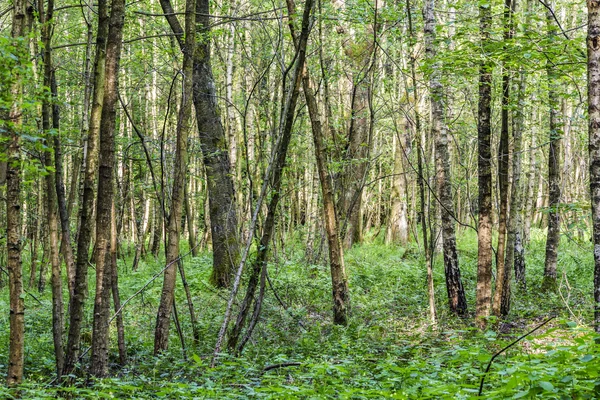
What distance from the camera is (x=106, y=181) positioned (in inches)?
218

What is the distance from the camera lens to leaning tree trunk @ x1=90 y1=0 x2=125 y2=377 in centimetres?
552

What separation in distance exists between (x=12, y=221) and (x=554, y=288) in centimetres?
1041

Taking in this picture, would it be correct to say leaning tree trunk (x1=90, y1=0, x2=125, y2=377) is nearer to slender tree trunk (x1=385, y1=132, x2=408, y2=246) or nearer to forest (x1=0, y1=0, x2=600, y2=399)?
forest (x1=0, y1=0, x2=600, y2=399)

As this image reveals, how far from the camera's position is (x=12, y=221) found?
5699mm

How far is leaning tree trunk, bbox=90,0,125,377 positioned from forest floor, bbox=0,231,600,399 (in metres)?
0.53

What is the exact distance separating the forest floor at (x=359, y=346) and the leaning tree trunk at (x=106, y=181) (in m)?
0.53

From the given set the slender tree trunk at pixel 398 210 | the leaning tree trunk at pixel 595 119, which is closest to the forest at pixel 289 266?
the leaning tree trunk at pixel 595 119

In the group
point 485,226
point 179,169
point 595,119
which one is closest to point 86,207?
point 179,169

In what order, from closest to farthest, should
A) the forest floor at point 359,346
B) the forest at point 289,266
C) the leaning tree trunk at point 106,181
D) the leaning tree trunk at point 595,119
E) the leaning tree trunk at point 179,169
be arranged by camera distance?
1. the forest floor at point 359,346
2. the forest at point 289,266
3. the leaning tree trunk at point 595,119
4. the leaning tree trunk at point 106,181
5. the leaning tree trunk at point 179,169

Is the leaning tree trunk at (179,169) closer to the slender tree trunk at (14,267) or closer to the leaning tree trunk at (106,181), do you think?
the leaning tree trunk at (106,181)

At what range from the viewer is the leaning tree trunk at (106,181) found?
5523mm

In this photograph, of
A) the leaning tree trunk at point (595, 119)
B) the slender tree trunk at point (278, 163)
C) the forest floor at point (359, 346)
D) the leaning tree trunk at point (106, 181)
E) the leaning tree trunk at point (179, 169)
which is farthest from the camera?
the slender tree trunk at point (278, 163)

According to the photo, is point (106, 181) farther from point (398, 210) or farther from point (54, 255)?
point (398, 210)

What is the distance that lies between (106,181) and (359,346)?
147 inches
